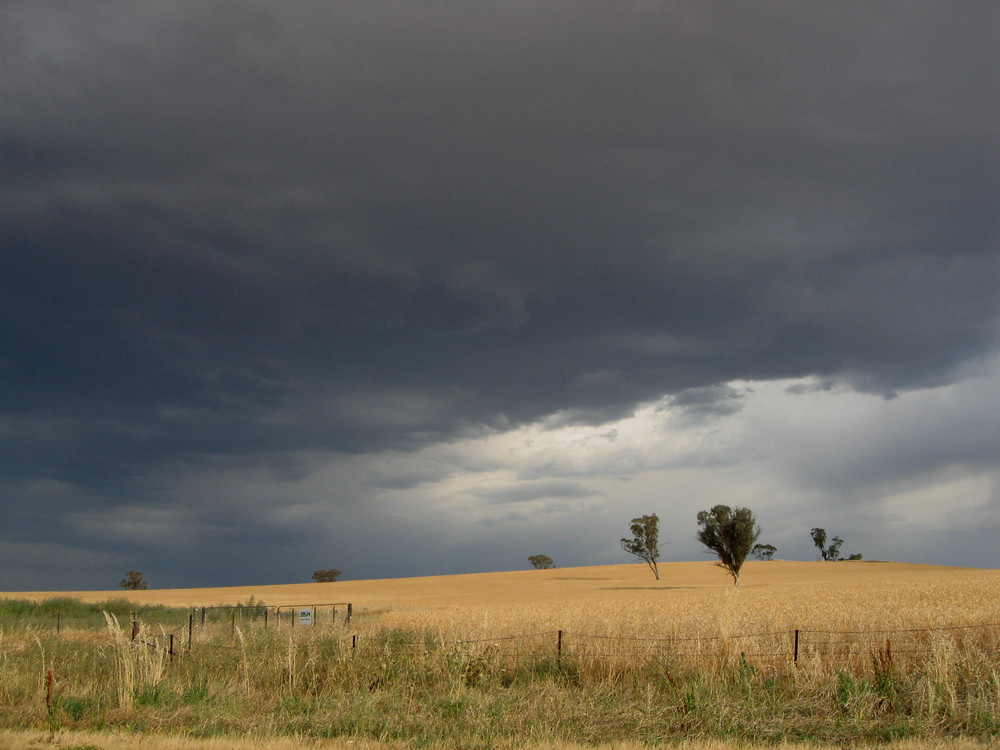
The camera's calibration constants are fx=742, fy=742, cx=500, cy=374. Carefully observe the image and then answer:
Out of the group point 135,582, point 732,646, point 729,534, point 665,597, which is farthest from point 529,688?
point 135,582

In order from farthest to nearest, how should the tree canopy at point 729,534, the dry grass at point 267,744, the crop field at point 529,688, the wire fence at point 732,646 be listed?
the tree canopy at point 729,534 → the wire fence at point 732,646 → the crop field at point 529,688 → the dry grass at point 267,744

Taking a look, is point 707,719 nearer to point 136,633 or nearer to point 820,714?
point 820,714

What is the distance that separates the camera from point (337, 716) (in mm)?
14062

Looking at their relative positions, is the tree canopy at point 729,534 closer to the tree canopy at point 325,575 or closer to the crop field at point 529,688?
the crop field at point 529,688

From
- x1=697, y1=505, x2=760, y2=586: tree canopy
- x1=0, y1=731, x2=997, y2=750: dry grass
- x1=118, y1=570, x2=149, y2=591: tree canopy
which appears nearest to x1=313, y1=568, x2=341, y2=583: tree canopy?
x1=118, y1=570, x2=149, y2=591: tree canopy

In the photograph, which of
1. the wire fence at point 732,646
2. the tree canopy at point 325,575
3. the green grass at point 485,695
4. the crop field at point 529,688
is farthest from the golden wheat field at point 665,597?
the tree canopy at point 325,575

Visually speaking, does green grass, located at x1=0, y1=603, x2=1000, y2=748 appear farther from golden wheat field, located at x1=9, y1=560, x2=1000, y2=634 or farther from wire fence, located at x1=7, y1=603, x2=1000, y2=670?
golden wheat field, located at x1=9, y1=560, x2=1000, y2=634

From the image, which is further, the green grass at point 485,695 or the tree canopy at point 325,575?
the tree canopy at point 325,575

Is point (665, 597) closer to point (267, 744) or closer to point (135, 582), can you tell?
point (267, 744)

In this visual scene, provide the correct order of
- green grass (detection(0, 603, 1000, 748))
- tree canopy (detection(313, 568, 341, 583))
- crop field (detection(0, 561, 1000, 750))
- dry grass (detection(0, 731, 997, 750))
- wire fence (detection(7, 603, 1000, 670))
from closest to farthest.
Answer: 1. dry grass (detection(0, 731, 997, 750))
2. crop field (detection(0, 561, 1000, 750))
3. green grass (detection(0, 603, 1000, 748))
4. wire fence (detection(7, 603, 1000, 670))
5. tree canopy (detection(313, 568, 341, 583))

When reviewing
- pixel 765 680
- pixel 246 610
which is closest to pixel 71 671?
pixel 765 680

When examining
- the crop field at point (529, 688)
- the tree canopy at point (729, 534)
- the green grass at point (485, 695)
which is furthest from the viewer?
the tree canopy at point (729, 534)

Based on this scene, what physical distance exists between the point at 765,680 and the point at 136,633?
15.5 metres

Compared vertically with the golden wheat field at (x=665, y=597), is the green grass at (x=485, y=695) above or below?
above
